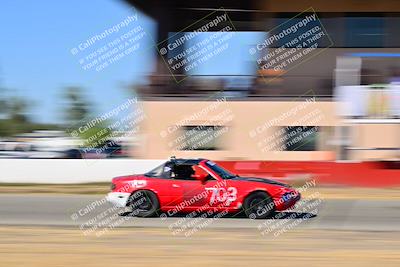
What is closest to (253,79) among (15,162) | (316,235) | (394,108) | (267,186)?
(394,108)

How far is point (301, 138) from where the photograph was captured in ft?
82.0

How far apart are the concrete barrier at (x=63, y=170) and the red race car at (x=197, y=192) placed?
9038 millimetres

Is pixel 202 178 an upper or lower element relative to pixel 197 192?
upper

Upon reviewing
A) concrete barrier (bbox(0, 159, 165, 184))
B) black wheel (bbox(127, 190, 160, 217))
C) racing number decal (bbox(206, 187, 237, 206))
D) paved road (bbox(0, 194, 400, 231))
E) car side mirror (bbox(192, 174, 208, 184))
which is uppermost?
car side mirror (bbox(192, 174, 208, 184))

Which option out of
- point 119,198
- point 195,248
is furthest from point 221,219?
point 195,248

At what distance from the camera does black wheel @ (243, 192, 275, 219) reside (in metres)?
13.1

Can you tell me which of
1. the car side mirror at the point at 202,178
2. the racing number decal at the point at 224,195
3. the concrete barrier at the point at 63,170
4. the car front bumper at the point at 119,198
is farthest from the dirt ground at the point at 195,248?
the concrete barrier at the point at 63,170

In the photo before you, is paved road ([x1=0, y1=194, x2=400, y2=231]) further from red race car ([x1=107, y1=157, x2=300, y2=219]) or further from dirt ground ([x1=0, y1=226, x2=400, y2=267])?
dirt ground ([x1=0, y1=226, x2=400, y2=267])

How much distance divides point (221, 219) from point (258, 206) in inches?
26.6

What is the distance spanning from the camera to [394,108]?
2234 cm

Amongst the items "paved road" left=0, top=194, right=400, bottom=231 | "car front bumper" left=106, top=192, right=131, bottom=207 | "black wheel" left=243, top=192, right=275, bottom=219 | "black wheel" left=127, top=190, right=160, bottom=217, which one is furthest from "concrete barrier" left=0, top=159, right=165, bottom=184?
"black wheel" left=243, top=192, right=275, bottom=219

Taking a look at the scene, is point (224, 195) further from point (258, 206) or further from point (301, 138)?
point (301, 138)

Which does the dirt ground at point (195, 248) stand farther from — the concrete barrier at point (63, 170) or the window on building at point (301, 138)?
the window on building at point (301, 138)

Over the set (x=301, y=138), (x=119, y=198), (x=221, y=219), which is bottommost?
(x=221, y=219)
